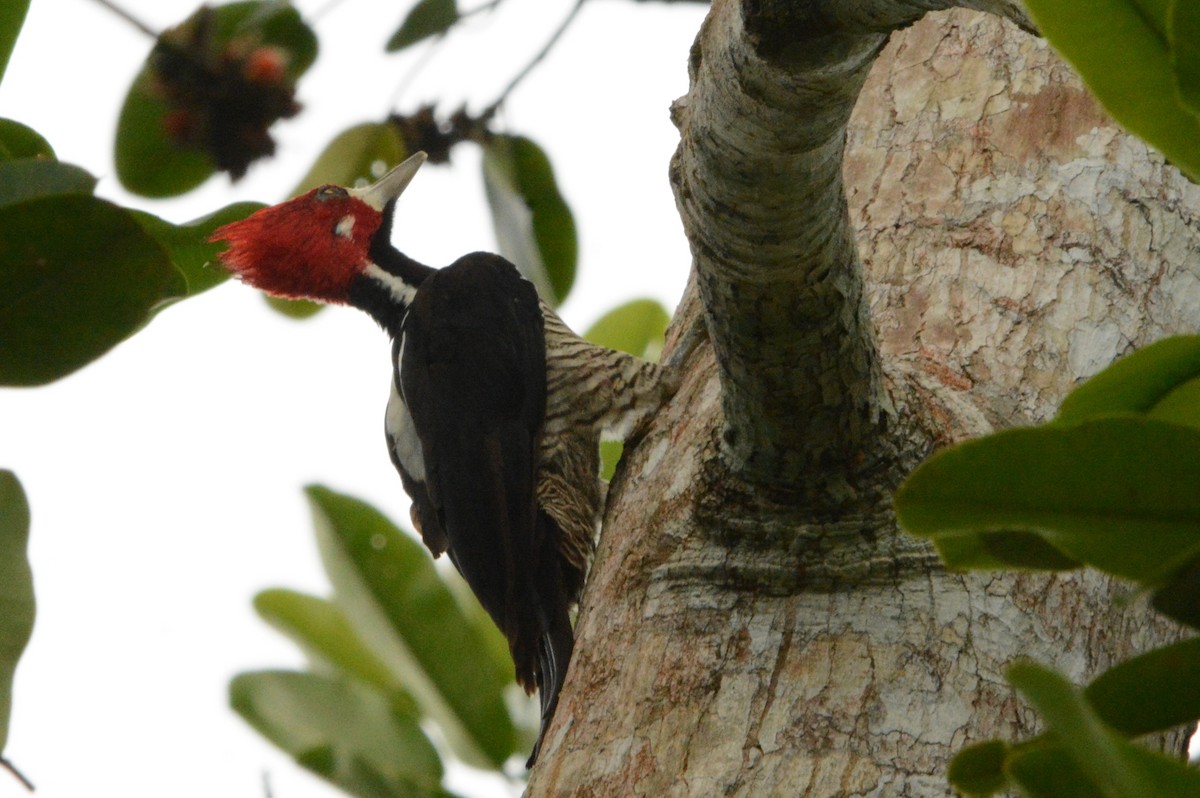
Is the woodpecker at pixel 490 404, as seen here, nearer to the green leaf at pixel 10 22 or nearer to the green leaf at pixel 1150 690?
the green leaf at pixel 10 22

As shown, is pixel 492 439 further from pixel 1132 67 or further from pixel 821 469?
pixel 1132 67

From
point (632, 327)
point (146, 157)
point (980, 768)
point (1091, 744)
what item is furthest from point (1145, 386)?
point (632, 327)

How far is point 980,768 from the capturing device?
0.87 meters

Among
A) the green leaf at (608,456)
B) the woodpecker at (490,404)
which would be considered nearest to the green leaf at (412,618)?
the woodpecker at (490,404)

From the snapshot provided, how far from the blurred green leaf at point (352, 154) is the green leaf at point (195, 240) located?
1236mm

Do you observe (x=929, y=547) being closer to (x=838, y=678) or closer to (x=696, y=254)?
(x=838, y=678)

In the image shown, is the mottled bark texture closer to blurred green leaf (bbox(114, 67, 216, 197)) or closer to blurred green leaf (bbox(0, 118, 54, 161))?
blurred green leaf (bbox(0, 118, 54, 161))

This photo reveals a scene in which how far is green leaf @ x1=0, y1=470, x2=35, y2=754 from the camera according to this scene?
1.03m

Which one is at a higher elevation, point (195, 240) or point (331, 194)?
point (331, 194)

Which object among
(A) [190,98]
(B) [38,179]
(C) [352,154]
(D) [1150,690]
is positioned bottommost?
(D) [1150,690]

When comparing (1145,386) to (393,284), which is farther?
(393,284)

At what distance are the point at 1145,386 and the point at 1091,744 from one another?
422 mm

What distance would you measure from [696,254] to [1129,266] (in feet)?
2.81

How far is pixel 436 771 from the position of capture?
275cm
